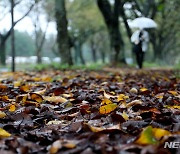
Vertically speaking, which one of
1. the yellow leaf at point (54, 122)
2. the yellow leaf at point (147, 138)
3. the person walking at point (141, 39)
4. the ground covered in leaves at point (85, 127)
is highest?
the person walking at point (141, 39)

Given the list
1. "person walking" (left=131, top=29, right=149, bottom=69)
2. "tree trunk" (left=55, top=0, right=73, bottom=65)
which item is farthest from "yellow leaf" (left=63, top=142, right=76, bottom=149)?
"tree trunk" (left=55, top=0, right=73, bottom=65)

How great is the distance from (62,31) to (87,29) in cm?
2748

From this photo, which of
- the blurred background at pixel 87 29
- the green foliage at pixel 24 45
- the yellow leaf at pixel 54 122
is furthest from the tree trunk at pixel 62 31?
the green foliage at pixel 24 45

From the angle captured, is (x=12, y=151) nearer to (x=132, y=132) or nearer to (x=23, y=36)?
(x=132, y=132)

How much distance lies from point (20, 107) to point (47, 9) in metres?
29.3

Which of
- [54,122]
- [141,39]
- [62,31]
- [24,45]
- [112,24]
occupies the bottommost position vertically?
[54,122]

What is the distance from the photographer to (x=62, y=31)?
1135cm

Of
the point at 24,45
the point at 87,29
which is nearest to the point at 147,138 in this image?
the point at 87,29

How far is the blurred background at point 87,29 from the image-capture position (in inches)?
448

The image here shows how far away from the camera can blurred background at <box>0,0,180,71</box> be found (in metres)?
11.4

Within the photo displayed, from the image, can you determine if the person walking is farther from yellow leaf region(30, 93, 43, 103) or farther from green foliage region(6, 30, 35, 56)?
green foliage region(6, 30, 35, 56)

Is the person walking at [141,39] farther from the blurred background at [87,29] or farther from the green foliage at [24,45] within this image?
the green foliage at [24,45]

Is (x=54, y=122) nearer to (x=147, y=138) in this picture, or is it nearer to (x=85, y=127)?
(x=85, y=127)

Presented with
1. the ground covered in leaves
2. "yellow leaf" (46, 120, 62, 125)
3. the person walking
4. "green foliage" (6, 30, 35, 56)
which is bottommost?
"yellow leaf" (46, 120, 62, 125)
